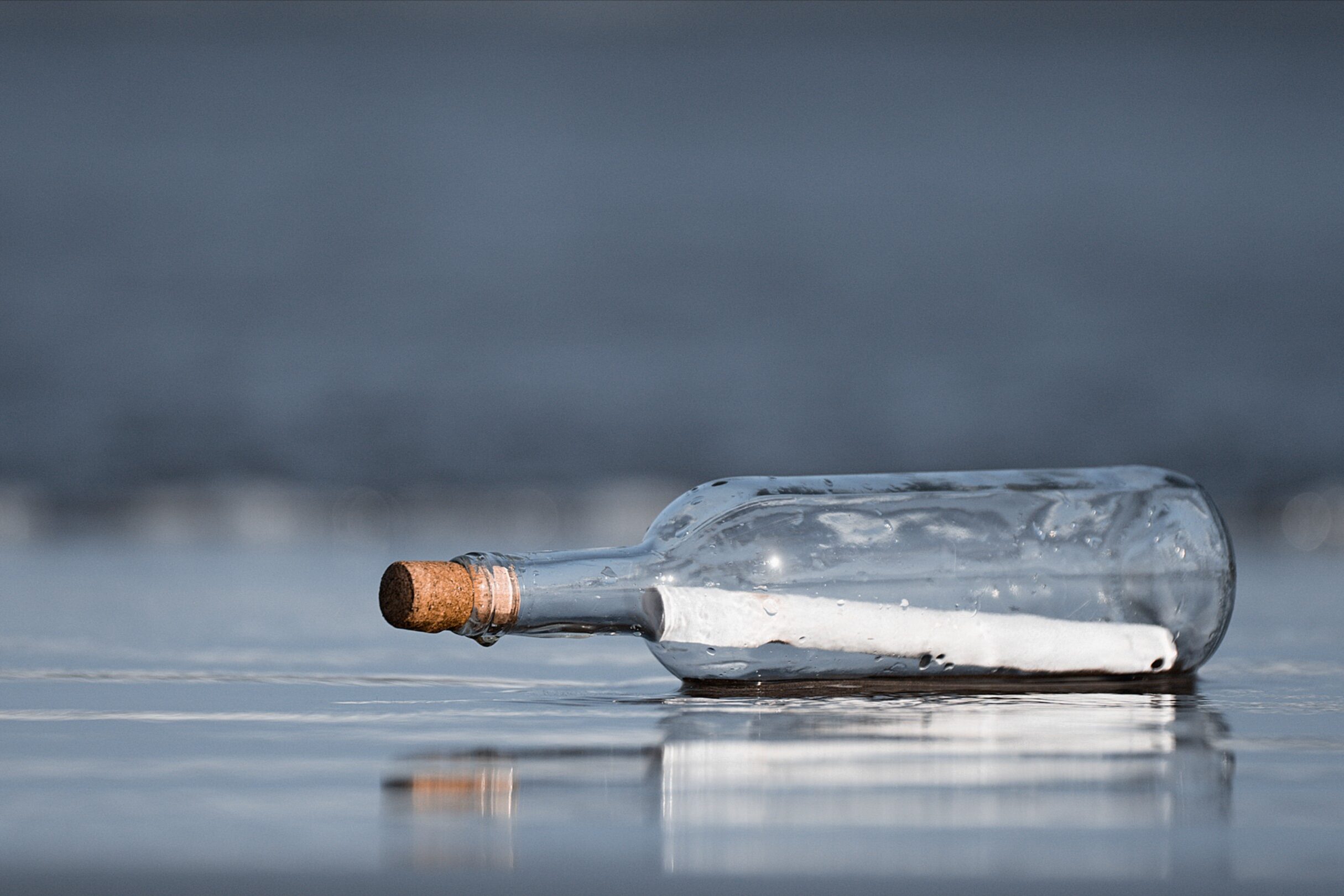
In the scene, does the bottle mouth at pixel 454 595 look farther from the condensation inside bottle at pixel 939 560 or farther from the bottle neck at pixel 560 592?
the condensation inside bottle at pixel 939 560

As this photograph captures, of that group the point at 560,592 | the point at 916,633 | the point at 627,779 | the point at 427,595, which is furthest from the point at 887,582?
the point at 627,779

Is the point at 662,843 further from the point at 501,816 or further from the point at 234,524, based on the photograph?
the point at 234,524

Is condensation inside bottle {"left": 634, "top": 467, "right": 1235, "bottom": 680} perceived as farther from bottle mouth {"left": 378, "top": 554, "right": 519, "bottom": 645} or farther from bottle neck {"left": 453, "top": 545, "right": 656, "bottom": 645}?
bottle mouth {"left": 378, "top": 554, "right": 519, "bottom": 645}

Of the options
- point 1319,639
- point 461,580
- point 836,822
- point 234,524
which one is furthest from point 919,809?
point 234,524

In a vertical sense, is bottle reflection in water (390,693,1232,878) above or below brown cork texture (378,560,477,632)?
below

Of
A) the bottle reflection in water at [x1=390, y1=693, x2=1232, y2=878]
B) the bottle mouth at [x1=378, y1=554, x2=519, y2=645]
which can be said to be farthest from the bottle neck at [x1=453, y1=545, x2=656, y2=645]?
the bottle reflection in water at [x1=390, y1=693, x2=1232, y2=878]
